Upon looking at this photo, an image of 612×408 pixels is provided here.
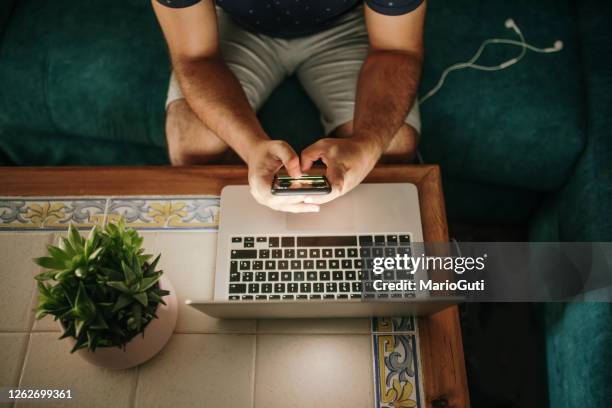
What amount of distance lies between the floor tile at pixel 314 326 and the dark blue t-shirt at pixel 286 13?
81 cm

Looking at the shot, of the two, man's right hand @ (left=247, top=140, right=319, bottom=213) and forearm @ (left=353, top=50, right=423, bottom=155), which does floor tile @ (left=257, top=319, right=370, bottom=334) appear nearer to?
man's right hand @ (left=247, top=140, right=319, bottom=213)

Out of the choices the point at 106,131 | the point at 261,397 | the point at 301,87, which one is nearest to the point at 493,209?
the point at 301,87

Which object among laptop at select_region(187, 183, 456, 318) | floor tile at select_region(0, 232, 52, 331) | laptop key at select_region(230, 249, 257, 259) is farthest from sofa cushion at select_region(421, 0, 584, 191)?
floor tile at select_region(0, 232, 52, 331)

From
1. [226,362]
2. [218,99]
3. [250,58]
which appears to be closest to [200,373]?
[226,362]

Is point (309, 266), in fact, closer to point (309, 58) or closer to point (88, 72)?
point (309, 58)

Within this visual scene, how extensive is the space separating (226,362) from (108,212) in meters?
0.41

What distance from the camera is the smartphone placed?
2.30 ft

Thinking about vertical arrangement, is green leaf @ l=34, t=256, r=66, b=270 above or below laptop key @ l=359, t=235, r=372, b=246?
below

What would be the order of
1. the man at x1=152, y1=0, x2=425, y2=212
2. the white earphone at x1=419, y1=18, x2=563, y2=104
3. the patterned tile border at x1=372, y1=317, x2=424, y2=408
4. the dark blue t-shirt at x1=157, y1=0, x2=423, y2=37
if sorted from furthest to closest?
the white earphone at x1=419, y1=18, x2=563, y2=104
the dark blue t-shirt at x1=157, y1=0, x2=423, y2=37
the man at x1=152, y1=0, x2=425, y2=212
the patterned tile border at x1=372, y1=317, x2=424, y2=408

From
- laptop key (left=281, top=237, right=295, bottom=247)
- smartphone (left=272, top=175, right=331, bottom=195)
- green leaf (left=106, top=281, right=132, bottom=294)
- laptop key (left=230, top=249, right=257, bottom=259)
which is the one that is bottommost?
green leaf (left=106, top=281, right=132, bottom=294)

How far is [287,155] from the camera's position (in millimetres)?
768

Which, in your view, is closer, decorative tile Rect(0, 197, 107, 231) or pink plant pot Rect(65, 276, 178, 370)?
pink plant pot Rect(65, 276, 178, 370)

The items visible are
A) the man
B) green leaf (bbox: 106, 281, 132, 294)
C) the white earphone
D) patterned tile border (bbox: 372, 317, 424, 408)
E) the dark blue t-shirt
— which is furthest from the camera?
the white earphone

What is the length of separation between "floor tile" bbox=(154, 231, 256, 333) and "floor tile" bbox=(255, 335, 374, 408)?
0.23ft
